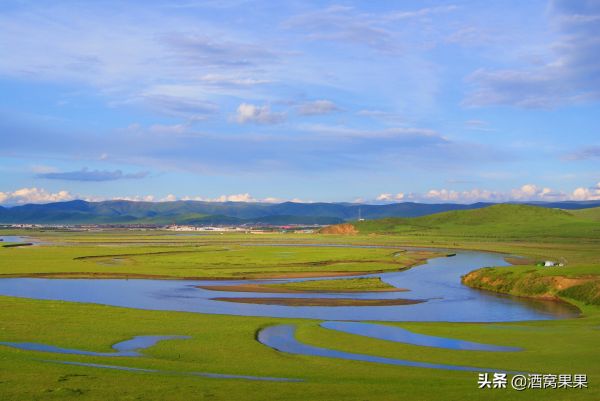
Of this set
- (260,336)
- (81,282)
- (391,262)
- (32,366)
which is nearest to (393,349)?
(260,336)

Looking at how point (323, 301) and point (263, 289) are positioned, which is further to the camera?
point (263, 289)

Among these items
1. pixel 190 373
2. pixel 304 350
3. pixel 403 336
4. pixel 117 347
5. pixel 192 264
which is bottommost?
pixel 192 264

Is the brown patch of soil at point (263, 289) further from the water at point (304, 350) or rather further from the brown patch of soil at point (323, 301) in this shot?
the water at point (304, 350)

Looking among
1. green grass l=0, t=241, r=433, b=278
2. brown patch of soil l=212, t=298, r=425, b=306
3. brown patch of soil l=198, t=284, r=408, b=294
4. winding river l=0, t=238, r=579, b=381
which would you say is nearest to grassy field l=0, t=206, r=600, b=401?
winding river l=0, t=238, r=579, b=381

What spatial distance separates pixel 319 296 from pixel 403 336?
2527 centimetres

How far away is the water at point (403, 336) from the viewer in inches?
1467

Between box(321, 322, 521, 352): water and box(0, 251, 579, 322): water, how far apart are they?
4998mm

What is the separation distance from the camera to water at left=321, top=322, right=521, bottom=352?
37250 mm

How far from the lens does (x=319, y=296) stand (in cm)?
6600

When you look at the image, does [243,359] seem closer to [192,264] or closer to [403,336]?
[403,336]

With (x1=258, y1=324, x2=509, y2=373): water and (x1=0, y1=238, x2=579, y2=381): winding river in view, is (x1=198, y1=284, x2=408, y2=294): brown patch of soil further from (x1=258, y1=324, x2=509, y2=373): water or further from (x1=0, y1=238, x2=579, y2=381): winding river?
(x1=258, y1=324, x2=509, y2=373): water

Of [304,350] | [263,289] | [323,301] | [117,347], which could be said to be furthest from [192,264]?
[304,350]

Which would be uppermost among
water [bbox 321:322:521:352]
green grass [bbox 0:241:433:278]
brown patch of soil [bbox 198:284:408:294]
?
water [bbox 321:322:521:352]

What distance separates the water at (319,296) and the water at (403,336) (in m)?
5.00
